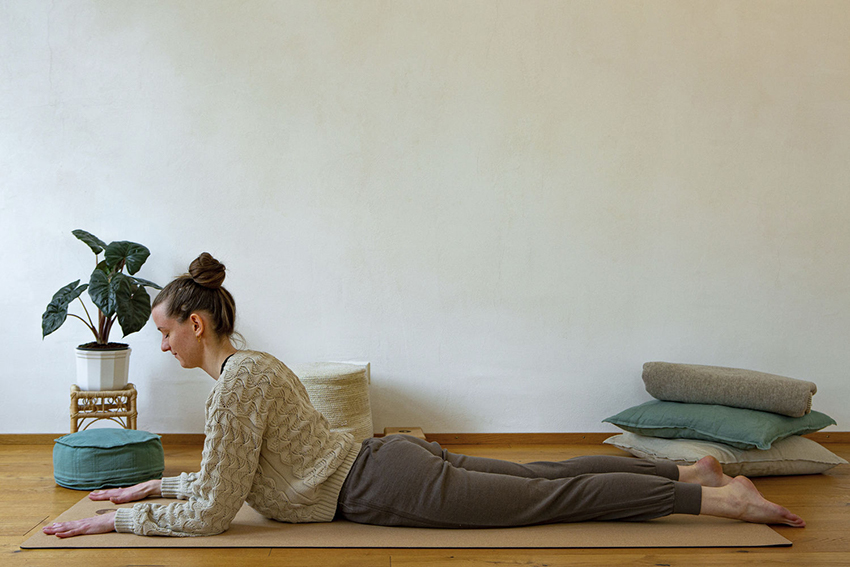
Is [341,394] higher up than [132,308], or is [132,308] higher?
[132,308]

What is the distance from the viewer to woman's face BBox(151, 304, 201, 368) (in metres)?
1.99

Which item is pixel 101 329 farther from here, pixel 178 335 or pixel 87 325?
pixel 178 335

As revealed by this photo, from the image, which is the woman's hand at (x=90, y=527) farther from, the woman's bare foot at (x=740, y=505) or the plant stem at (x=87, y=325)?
the woman's bare foot at (x=740, y=505)

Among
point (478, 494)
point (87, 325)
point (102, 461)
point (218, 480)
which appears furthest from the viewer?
point (87, 325)

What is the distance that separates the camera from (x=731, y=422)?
296cm

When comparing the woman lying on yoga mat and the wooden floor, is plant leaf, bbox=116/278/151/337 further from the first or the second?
the woman lying on yoga mat

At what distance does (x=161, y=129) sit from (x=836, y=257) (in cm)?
348

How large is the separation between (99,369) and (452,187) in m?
1.85

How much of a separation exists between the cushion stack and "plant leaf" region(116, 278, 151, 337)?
222cm

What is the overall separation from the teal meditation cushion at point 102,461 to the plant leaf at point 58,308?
667 millimetres

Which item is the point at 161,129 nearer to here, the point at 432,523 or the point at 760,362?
the point at 432,523

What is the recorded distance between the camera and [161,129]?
3.46m

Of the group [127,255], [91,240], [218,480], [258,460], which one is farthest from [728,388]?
[91,240]

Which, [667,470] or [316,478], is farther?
[667,470]
